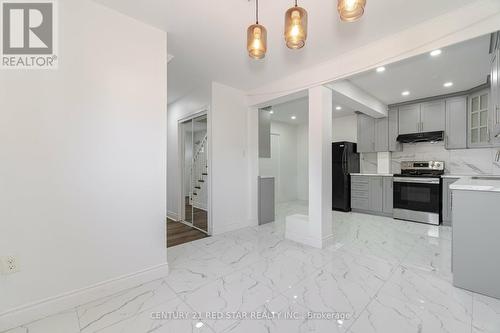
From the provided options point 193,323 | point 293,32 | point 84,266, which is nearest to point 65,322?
point 84,266

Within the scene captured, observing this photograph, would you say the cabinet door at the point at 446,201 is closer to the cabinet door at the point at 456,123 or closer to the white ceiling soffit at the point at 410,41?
the cabinet door at the point at 456,123

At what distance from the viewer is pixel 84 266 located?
1.74 m

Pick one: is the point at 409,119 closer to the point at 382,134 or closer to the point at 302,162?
the point at 382,134

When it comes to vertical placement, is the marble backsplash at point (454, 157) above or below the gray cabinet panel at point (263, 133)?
below

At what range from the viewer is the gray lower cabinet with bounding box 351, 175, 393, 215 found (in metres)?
4.45

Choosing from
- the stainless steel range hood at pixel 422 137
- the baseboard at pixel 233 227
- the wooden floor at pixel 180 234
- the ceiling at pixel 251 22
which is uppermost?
the ceiling at pixel 251 22

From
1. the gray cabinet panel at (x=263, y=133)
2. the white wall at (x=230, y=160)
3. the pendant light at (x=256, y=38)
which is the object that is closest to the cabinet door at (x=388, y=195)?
the gray cabinet panel at (x=263, y=133)

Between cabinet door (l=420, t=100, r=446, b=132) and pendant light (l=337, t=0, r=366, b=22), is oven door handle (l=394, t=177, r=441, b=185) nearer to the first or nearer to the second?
cabinet door (l=420, t=100, r=446, b=132)

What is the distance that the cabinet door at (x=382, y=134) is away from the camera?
4.71m

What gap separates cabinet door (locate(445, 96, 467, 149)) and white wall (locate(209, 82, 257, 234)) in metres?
3.78

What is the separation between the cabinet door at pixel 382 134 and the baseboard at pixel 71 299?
4985mm

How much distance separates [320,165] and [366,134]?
2.97 metres

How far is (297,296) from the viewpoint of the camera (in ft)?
5.95

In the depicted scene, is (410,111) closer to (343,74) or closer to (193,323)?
(343,74)
